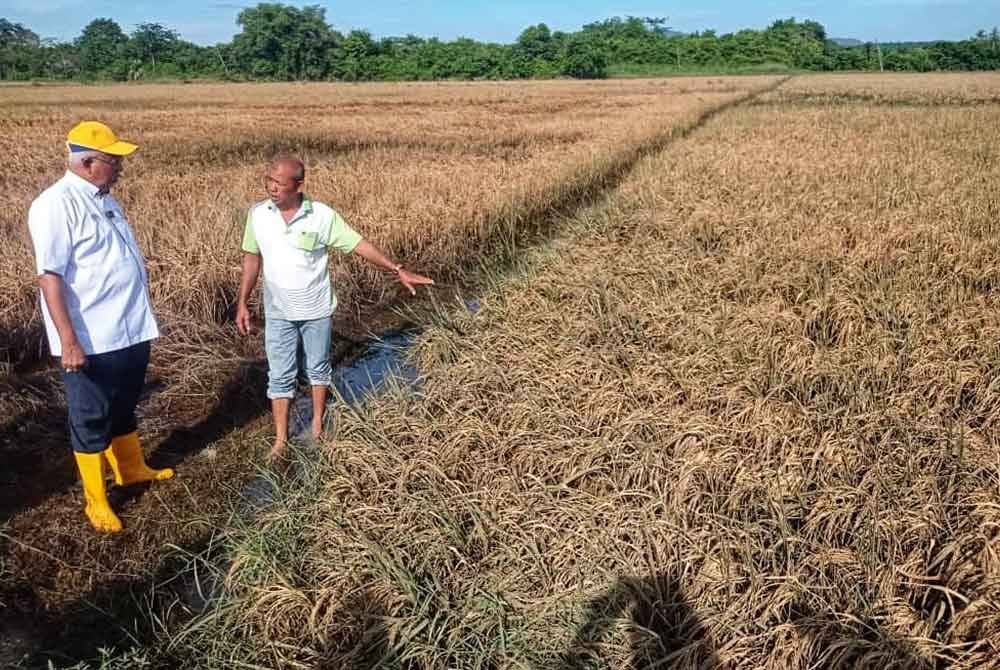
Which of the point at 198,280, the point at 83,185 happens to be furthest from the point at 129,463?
the point at 198,280

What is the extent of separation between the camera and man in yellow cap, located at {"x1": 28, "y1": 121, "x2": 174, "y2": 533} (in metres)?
2.84

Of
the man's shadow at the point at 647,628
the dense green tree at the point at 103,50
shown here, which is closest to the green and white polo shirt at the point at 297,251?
the man's shadow at the point at 647,628

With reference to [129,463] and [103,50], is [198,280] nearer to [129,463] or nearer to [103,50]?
[129,463]

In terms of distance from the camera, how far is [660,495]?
299 centimetres

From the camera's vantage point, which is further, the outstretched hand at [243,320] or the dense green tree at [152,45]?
the dense green tree at [152,45]

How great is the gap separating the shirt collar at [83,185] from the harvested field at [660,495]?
1489mm

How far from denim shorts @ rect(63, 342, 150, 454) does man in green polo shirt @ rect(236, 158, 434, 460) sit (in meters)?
0.65

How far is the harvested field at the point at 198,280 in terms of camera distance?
2924mm

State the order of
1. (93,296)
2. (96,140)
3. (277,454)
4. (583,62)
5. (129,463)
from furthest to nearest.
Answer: (583,62) → (277,454) → (129,463) → (93,296) → (96,140)

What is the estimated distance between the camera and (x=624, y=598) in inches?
99.3

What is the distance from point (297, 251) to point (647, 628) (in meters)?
2.32

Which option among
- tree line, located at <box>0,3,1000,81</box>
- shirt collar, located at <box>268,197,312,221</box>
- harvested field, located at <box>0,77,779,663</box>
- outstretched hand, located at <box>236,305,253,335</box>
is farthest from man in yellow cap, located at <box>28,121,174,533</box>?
tree line, located at <box>0,3,1000,81</box>

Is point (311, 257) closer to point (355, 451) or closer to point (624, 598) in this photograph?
point (355, 451)

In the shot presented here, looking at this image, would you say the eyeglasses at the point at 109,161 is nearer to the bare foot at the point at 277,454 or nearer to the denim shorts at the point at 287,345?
the denim shorts at the point at 287,345
